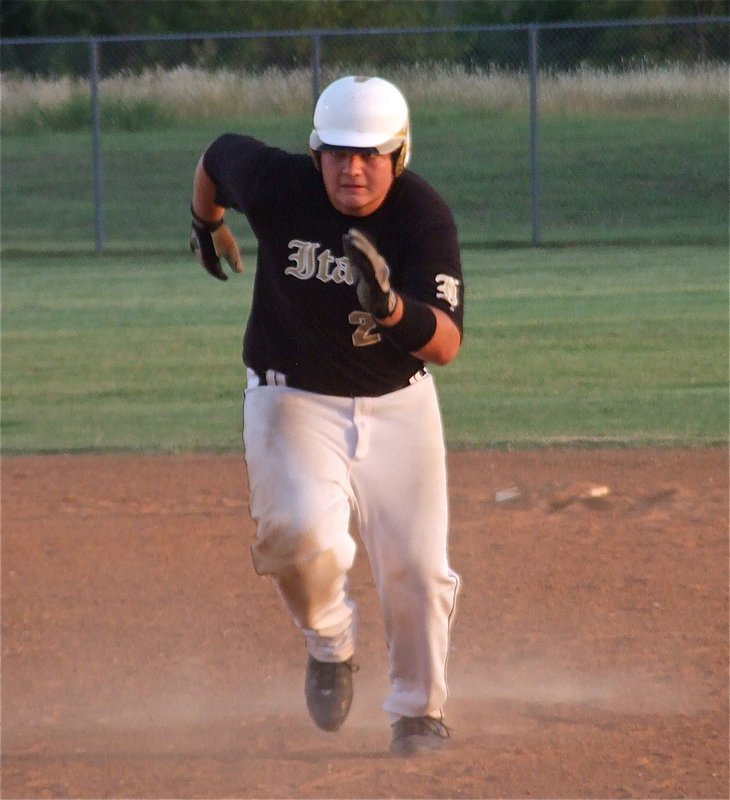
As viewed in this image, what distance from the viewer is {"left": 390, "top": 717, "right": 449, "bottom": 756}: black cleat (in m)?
4.58

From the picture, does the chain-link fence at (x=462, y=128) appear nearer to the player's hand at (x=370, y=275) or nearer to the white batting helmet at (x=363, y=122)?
the white batting helmet at (x=363, y=122)

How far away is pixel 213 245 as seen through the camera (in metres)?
5.30

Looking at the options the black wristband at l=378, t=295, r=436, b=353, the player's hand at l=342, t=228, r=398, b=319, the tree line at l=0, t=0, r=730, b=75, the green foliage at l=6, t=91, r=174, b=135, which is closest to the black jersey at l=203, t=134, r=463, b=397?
the black wristband at l=378, t=295, r=436, b=353

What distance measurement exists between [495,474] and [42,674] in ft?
10.7

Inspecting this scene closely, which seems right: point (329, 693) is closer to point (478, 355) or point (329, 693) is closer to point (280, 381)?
point (280, 381)

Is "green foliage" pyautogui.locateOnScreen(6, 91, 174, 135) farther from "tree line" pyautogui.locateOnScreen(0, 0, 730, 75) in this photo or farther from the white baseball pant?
the white baseball pant

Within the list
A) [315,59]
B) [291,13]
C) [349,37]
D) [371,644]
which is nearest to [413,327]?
[371,644]

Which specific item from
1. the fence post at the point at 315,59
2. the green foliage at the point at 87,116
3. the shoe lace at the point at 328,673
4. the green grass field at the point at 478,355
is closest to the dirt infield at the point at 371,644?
the shoe lace at the point at 328,673

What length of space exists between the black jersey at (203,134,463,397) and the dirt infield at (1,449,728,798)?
1167 mm

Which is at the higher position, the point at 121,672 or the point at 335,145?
the point at 335,145

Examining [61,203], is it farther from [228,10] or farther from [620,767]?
[620,767]

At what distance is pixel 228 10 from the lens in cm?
2905

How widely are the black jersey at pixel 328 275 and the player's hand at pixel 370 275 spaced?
32cm

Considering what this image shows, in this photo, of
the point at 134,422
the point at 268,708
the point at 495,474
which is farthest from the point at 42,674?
the point at 134,422
